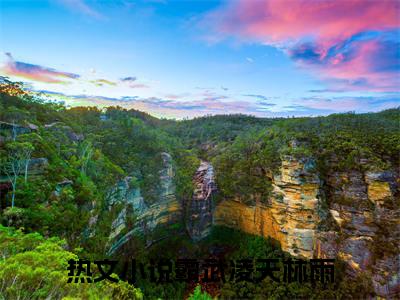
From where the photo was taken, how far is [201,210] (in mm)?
22781

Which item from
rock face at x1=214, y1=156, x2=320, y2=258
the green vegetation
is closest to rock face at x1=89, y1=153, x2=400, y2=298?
rock face at x1=214, y1=156, x2=320, y2=258

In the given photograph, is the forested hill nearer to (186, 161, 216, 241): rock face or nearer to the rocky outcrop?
the rocky outcrop

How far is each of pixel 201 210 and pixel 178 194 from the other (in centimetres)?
252

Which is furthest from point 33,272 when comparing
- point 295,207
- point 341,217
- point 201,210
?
point 201,210

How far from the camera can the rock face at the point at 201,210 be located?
73.6 feet

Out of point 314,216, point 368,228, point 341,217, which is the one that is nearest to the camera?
point 368,228

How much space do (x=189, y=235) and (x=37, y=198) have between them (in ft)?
49.1

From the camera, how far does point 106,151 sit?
20844mm

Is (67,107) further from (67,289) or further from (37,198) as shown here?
(67,289)

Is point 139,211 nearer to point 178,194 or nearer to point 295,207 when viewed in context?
point 178,194

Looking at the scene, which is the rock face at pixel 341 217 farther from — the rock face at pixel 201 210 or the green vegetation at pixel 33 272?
the green vegetation at pixel 33 272

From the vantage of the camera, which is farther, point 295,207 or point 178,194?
point 178,194

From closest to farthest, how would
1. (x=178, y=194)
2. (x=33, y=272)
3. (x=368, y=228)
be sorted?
(x=33, y=272), (x=368, y=228), (x=178, y=194)

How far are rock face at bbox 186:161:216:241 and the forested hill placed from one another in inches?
7.2
